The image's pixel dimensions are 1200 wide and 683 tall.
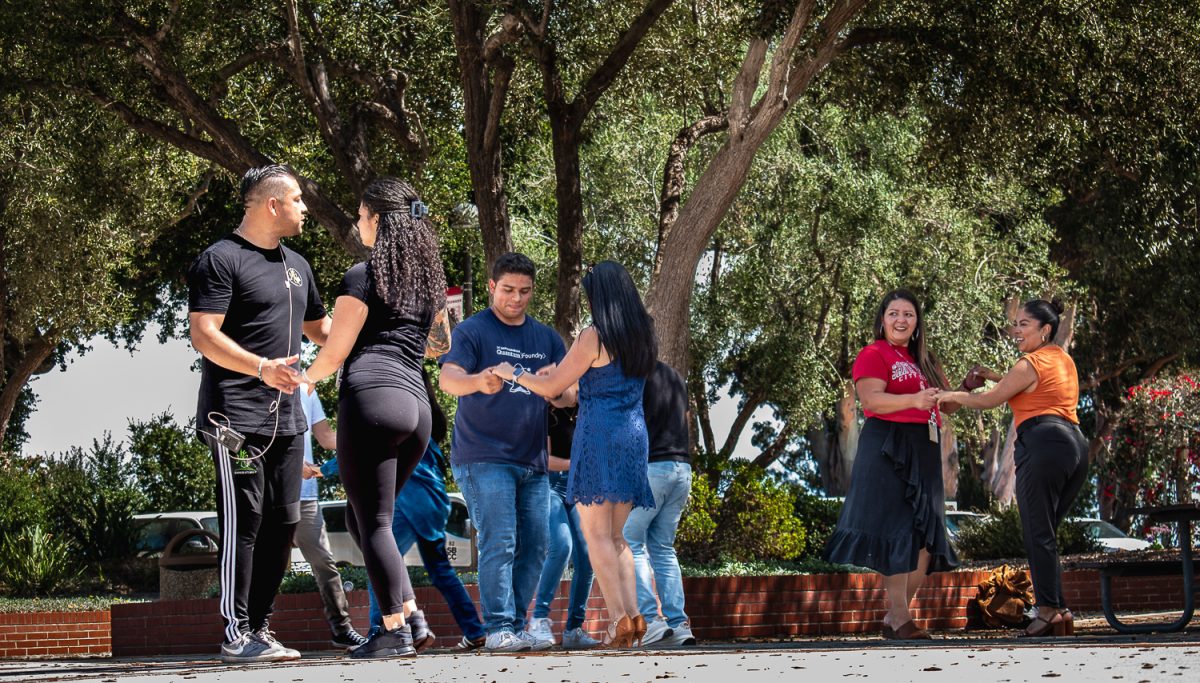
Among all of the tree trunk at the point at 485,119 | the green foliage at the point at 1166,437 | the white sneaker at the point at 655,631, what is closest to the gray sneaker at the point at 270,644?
the white sneaker at the point at 655,631

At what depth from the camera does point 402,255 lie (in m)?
6.51

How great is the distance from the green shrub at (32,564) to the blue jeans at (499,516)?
38.6ft

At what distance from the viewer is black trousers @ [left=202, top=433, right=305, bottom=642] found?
605cm

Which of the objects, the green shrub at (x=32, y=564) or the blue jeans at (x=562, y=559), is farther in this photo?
the green shrub at (x=32, y=564)

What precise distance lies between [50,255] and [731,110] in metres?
14.9

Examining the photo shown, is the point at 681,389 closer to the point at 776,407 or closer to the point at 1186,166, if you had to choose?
the point at 1186,166

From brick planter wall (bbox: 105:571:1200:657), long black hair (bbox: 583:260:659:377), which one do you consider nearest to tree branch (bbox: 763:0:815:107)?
brick planter wall (bbox: 105:571:1200:657)

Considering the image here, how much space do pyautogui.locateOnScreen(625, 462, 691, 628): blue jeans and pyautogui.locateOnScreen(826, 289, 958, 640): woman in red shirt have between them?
Answer: 0.91m

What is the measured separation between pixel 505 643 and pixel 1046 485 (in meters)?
3.33

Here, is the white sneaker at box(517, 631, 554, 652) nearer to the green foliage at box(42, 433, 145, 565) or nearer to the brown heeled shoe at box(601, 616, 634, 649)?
the brown heeled shoe at box(601, 616, 634, 649)

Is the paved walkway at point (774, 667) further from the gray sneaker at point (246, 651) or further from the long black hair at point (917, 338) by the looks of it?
the long black hair at point (917, 338)

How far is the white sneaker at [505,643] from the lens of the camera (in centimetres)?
693

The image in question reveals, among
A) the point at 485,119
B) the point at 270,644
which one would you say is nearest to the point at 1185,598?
the point at 270,644

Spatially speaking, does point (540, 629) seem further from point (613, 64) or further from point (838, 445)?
point (838, 445)
